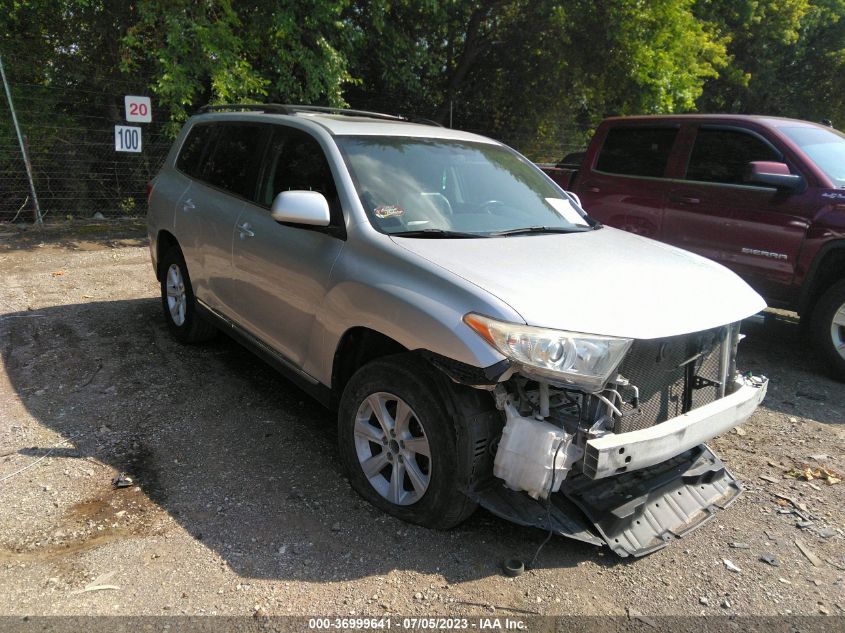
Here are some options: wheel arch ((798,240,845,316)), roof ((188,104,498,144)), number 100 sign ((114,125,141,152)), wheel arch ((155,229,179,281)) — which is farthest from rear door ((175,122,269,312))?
number 100 sign ((114,125,141,152))

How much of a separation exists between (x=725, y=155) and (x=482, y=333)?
469 cm

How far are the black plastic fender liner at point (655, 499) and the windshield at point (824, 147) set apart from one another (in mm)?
3430

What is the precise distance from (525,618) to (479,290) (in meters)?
1.34

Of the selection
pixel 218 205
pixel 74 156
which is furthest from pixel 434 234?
pixel 74 156

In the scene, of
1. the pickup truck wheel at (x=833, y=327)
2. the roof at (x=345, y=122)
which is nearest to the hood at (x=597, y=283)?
the roof at (x=345, y=122)

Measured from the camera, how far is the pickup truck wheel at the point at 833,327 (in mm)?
5242

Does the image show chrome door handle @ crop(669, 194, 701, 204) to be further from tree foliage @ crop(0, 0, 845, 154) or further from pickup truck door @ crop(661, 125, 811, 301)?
tree foliage @ crop(0, 0, 845, 154)

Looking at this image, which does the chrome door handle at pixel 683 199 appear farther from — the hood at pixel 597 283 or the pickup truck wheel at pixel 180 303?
the pickup truck wheel at pixel 180 303

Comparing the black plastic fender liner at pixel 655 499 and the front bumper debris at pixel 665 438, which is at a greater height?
the front bumper debris at pixel 665 438

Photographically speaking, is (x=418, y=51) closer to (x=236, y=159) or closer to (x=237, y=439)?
(x=236, y=159)

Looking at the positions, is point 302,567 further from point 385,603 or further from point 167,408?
point 167,408

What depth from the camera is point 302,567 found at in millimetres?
2834

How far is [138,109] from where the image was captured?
410 inches

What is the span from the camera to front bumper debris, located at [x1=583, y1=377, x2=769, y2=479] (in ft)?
8.50
